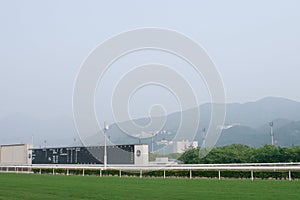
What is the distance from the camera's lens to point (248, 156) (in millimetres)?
36656

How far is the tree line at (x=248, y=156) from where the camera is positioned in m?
32.8

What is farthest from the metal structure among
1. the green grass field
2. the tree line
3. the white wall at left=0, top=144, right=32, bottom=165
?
the green grass field

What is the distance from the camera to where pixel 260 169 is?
18859mm

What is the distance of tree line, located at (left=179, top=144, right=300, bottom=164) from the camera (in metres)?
32.8

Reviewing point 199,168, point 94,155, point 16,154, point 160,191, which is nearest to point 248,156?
point 94,155

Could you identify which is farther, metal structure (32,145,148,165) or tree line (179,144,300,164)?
tree line (179,144,300,164)

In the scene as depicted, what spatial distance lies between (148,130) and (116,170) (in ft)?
18.5

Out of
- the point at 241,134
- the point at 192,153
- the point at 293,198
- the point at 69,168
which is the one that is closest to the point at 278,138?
the point at 241,134

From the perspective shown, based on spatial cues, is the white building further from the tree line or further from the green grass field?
the green grass field

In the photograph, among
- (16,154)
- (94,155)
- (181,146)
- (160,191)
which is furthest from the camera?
(181,146)

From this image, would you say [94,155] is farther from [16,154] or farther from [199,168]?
[199,168]

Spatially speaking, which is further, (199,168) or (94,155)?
(94,155)

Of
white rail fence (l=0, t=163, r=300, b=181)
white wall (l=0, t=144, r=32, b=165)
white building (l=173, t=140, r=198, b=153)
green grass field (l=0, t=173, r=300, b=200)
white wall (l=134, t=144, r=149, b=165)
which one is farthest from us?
white wall (l=0, t=144, r=32, b=165)

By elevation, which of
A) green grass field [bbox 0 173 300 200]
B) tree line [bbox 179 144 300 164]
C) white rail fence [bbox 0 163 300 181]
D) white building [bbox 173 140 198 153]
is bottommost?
green grass field [bbox 0 173 300 200]
